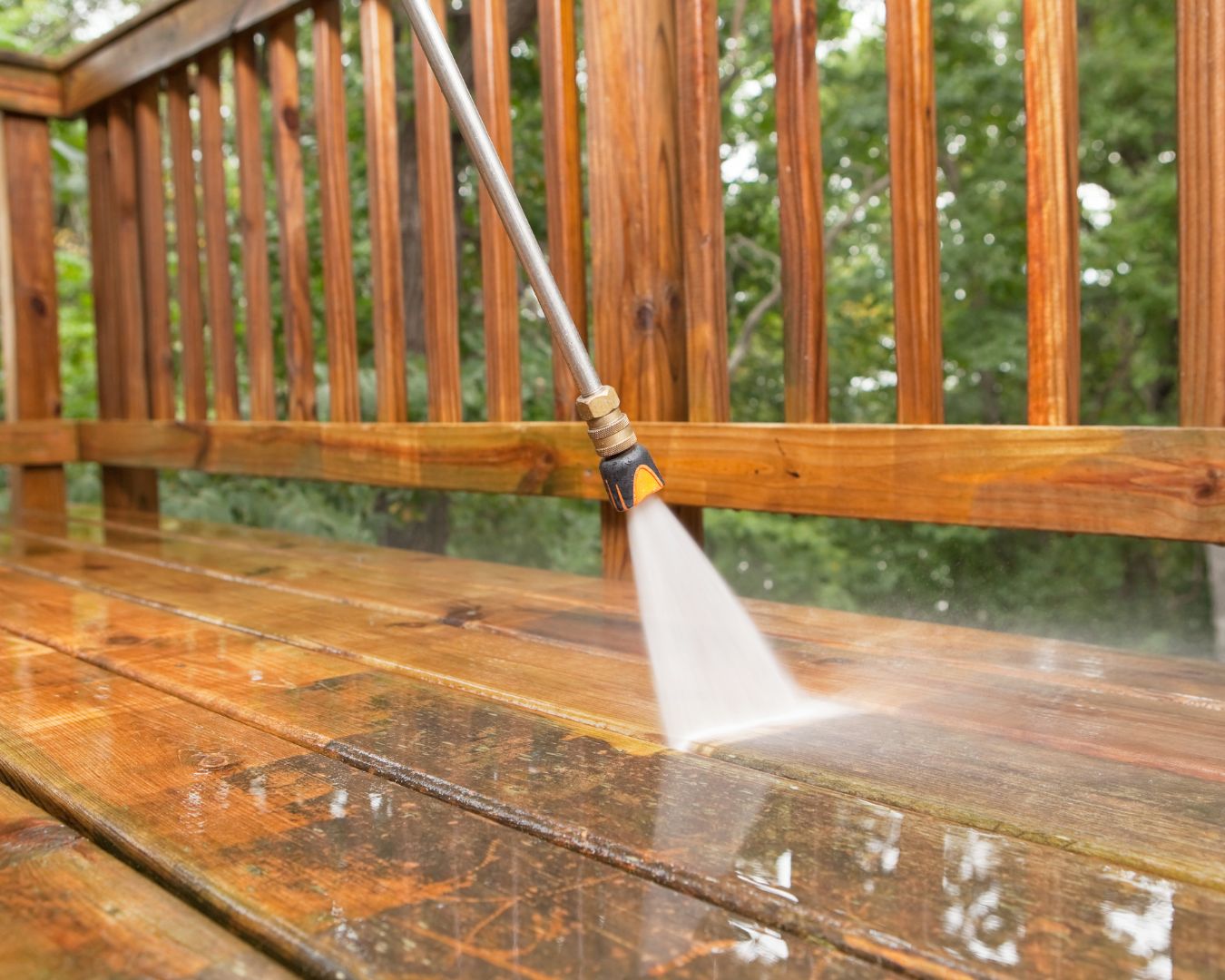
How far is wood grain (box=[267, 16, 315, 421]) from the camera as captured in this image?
229 centimetres

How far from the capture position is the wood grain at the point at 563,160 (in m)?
1.76

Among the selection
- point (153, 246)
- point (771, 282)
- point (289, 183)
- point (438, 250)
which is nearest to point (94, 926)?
point (438, 250)

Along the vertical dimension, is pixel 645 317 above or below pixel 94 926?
above

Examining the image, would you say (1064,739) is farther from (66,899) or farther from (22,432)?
(22,432)

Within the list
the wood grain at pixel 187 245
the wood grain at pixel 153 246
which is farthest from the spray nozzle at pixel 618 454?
the wood grain at pixel 153 246

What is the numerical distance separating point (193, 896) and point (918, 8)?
3.87 ft

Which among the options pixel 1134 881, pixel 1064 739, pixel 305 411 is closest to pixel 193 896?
pixel 1134 881

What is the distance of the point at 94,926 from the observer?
1.96ft

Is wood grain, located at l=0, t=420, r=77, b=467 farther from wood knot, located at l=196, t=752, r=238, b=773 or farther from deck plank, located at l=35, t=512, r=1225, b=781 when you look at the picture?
wood knot, located at l=196, t=752, r=238, b=773

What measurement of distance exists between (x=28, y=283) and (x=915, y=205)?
2440 millimetres

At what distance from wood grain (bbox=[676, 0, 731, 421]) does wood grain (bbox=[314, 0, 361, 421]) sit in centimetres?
80

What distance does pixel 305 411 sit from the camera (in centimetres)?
236

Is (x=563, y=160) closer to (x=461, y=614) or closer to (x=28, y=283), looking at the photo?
(x=461, y=614)

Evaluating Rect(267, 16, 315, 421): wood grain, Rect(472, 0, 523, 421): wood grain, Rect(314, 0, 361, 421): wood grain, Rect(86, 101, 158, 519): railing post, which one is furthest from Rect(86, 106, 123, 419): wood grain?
Rect(472, 0, 523, 421): wood grain
